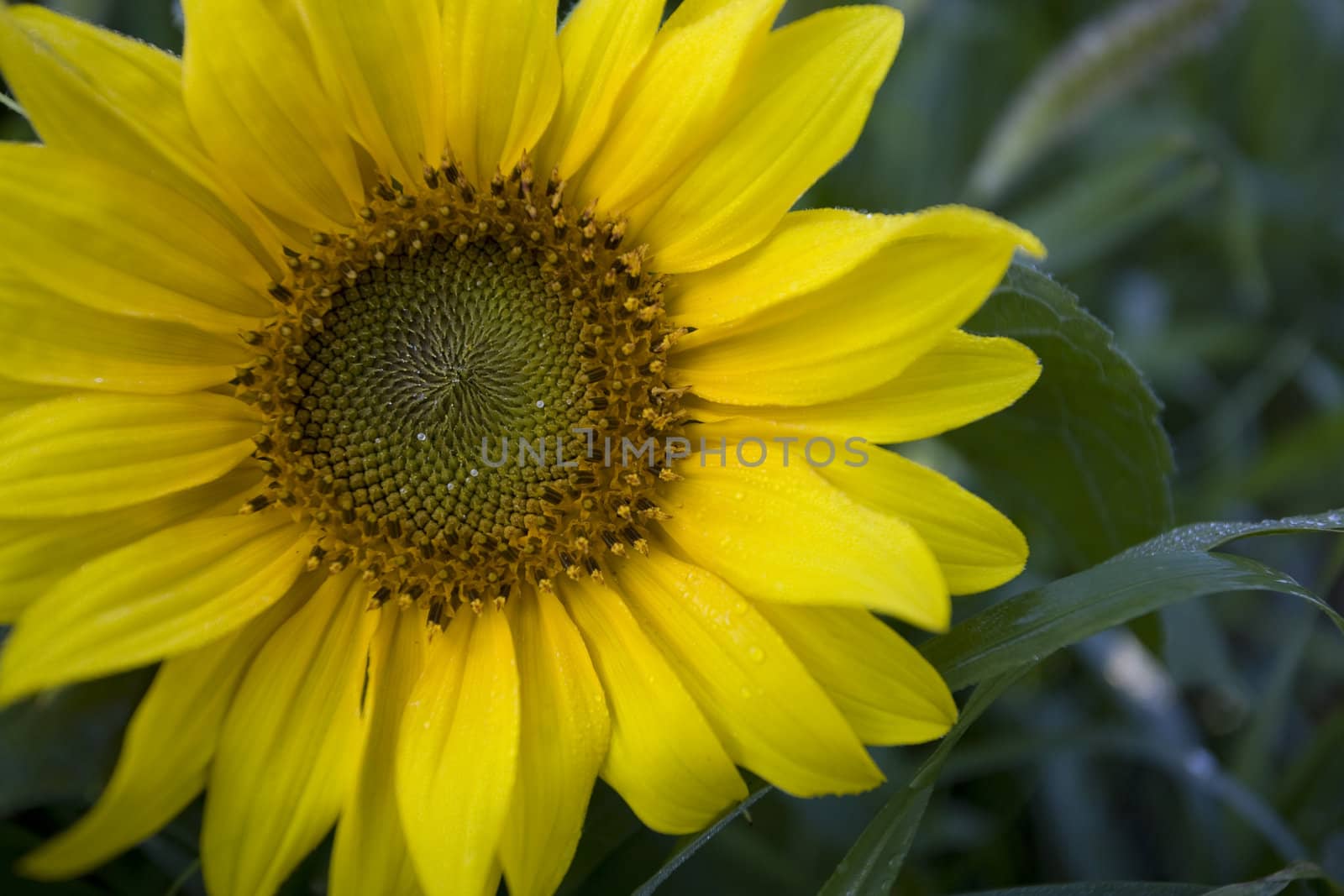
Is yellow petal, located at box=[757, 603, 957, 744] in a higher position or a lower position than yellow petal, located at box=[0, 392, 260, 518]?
lower

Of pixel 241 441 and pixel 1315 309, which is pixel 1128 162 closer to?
pixel 1315 309

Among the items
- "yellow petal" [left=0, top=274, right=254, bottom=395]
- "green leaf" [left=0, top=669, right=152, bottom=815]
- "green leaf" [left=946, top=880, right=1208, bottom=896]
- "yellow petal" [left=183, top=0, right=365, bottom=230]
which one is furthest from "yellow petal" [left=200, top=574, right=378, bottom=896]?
"green leaf" [left=946, top=880, right=1208, bottom=896]

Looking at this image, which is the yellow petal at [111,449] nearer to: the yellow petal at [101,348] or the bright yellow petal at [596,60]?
the yellow petal at [101,348]

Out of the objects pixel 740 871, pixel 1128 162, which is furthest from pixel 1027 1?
pixel 740 871

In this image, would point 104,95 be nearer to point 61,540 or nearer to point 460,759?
point 61,540

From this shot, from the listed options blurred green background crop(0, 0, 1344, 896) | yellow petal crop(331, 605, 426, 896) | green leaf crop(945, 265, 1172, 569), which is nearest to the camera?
yellow petal crop(331, 605, 426, 896)

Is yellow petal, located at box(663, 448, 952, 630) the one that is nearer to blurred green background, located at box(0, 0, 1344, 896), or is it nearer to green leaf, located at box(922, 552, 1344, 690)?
green leaf, located at box(922, 552, 1344, 690)

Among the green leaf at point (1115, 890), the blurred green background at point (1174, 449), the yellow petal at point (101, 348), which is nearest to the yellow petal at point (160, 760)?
the blurred green background at point (1174, 449)
